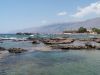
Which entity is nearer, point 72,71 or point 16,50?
point 72,71

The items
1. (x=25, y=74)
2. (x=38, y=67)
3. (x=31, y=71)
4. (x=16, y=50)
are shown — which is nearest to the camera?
(x=25, y=74)

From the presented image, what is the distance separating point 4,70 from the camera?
3161 centimetres

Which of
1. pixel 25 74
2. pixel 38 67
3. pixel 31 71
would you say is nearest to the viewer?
pixel 25 74

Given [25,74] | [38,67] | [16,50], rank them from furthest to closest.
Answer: [16,50]
[38,67]
[25,74]

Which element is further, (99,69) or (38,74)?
(99,69)

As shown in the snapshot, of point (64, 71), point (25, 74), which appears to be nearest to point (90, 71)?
point (64, 71)

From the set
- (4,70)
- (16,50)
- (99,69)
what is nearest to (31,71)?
(4,70)

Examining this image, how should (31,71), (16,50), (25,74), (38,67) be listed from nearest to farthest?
(25,74)
(31,71)
(38,67)
(16,50)

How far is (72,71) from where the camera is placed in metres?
30.8

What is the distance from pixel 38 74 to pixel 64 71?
3607mm

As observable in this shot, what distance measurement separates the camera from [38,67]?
3403 cm

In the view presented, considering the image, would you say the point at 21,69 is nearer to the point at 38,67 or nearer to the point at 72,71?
the point at 38,67

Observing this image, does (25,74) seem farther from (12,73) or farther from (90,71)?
(90,71)

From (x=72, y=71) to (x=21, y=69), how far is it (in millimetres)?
6725
